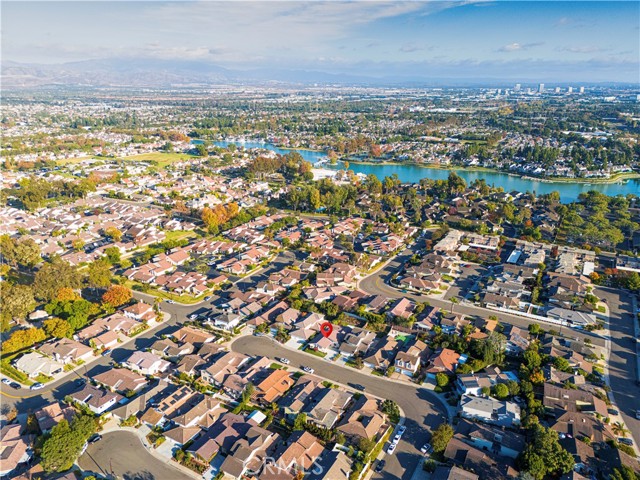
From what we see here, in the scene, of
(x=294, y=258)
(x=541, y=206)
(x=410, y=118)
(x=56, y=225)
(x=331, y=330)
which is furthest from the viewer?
(x=410, y=118)

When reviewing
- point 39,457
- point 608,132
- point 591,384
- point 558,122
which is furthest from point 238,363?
point 558,122

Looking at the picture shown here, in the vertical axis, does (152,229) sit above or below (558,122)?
below

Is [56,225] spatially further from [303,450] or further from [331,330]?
[303,450]

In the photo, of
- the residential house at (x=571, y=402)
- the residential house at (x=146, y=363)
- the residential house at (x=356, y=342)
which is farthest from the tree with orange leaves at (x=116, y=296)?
the residential house at (x=571, y=402)

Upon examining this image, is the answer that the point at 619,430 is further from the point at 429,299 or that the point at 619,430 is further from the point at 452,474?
the point at 429,299

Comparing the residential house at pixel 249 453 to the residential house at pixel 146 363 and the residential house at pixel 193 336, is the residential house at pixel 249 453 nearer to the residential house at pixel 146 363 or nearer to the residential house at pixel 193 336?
the residential house at pixel 146 363

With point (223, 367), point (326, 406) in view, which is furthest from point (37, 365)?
point (326, 406)

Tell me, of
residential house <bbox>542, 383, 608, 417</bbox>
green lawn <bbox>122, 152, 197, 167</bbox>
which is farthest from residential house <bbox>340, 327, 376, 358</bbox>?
green lawn <bbox>122, 152, 197, 167</bbox>

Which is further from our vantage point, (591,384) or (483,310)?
(483,310)
